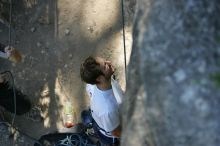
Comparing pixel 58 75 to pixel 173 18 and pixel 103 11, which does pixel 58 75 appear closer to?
pixel 103 11

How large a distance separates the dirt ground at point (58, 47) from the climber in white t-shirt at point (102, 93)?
1.58 meters

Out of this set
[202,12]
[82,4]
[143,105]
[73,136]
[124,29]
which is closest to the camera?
[202,12]

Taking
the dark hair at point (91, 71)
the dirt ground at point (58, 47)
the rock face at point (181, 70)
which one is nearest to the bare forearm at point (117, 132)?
the dark hair at point (91, 71)

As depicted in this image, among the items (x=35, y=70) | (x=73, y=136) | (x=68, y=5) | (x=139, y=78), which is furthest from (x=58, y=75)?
(x=139, y=78)

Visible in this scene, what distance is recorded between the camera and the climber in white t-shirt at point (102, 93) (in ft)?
11.3

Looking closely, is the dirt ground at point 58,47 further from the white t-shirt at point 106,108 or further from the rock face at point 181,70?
the rock face at point 181,70

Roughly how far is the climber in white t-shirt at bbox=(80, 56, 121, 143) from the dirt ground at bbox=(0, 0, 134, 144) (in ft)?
5.18

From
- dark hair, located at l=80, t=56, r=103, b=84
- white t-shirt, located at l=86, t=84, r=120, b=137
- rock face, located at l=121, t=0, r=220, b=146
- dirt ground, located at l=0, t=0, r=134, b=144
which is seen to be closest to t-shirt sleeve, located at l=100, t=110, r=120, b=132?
white t-shirt, located at l=86, t=84, r=120, b=137

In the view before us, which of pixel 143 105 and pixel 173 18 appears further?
pixel 143 105

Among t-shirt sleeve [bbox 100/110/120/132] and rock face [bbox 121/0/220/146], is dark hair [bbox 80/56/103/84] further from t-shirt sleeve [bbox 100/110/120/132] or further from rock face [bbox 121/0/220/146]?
rock face [bbox 121/0/220/146]

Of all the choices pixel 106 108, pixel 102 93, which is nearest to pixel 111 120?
pixel 106 108

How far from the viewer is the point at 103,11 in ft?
17.8

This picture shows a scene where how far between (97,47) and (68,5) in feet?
2.38

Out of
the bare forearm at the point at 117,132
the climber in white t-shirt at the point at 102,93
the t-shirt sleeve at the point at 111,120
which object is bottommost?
the bare forearm at the point at 117,132
